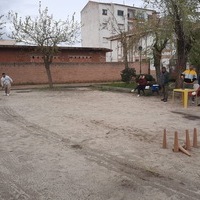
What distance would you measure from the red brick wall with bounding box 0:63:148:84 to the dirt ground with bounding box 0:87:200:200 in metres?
19.0

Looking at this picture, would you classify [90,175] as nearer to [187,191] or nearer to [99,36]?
[187,191]

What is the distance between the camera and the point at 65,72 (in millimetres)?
31297

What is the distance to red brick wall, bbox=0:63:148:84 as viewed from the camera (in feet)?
95.6

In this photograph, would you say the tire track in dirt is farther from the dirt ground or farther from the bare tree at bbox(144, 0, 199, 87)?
the bare tree at bbox(144, 0, 199, 87)

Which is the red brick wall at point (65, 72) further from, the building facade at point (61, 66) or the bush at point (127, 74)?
the bush at point (127, 74)

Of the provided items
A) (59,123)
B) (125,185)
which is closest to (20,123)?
(59,123)

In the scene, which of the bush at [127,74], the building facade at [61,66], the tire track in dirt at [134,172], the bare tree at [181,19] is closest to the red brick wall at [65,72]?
the building facade at [61,66]

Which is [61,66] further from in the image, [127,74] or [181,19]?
[181,19]

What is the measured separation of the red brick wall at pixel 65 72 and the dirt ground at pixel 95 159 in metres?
19.0

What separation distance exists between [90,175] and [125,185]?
697 millimetres

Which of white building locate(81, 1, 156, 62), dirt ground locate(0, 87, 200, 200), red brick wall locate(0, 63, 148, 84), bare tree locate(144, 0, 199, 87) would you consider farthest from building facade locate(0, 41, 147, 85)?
white building locate(81, 1, 156, 62)

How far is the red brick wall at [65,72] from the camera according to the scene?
29.1m

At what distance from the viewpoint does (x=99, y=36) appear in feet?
190

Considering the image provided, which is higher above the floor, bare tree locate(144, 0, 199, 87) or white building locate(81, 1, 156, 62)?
white building locate(81, 1, 156, 62)
